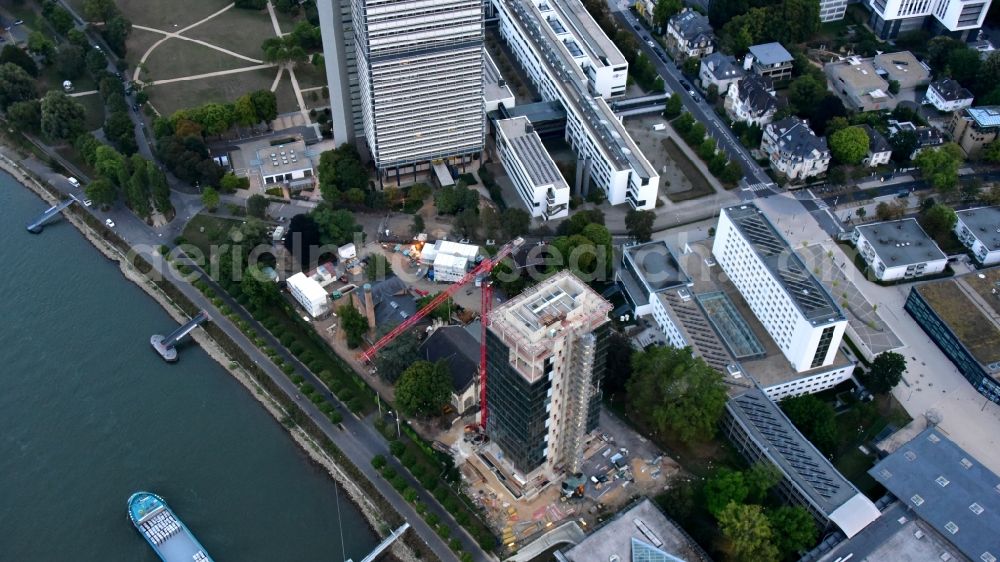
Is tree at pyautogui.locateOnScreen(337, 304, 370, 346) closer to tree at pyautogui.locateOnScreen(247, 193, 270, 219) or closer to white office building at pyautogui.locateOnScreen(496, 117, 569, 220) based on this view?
tree at pyautogui.locateOnScreen(247, 193, 270, 219)

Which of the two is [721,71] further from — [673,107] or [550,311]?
[550,311]

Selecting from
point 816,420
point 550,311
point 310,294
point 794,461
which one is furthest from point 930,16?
point 310,294

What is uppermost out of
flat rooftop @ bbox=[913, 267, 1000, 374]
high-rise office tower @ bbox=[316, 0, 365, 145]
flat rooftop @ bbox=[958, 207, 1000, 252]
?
high-rise office tower @ bbox=[316, 0, 365, 145]

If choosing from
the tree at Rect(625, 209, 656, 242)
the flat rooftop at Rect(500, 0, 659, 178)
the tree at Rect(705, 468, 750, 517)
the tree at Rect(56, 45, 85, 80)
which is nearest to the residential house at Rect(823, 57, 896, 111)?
the flat rooftop at Rect(500, 0, 659, 178)

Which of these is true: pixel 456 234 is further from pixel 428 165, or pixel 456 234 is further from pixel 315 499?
pixel 315 499

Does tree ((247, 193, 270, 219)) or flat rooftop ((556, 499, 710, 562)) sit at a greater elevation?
tree ((247, 193, 270, 219))

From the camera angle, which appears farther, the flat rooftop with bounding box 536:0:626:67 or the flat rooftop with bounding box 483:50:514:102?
the flat rooftop with bounding box 536:0:626:67
